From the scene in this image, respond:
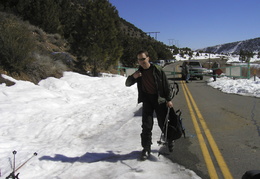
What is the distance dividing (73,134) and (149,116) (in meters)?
2.99

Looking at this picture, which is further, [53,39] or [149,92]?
[53,39]

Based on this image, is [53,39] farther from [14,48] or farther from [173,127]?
[173,127]

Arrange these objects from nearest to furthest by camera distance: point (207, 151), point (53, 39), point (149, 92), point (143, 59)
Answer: point (143, 59)
point (149, 92)
point (207, 151)
point (53, 39)

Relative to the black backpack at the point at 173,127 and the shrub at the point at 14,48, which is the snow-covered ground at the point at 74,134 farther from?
the shrub at the point at 14,48

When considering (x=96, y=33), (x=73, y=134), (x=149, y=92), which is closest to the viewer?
(x=149, y=92)

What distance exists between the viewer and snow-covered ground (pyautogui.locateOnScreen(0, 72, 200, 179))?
13.7ft

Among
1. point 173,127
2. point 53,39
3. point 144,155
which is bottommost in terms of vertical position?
point 144,155

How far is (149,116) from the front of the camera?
4.55 m

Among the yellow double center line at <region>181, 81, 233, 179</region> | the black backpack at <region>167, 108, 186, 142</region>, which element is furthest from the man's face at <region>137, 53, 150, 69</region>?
the yellow double center line at <region>181, 81, 233, 179</region>

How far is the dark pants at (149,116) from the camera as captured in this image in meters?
4.48

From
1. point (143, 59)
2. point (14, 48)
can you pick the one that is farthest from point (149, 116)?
point (14, 48)

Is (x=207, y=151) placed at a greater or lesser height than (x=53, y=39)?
lesser

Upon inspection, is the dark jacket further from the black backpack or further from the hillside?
the hillside

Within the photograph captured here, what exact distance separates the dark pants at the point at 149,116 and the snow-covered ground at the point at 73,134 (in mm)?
339
